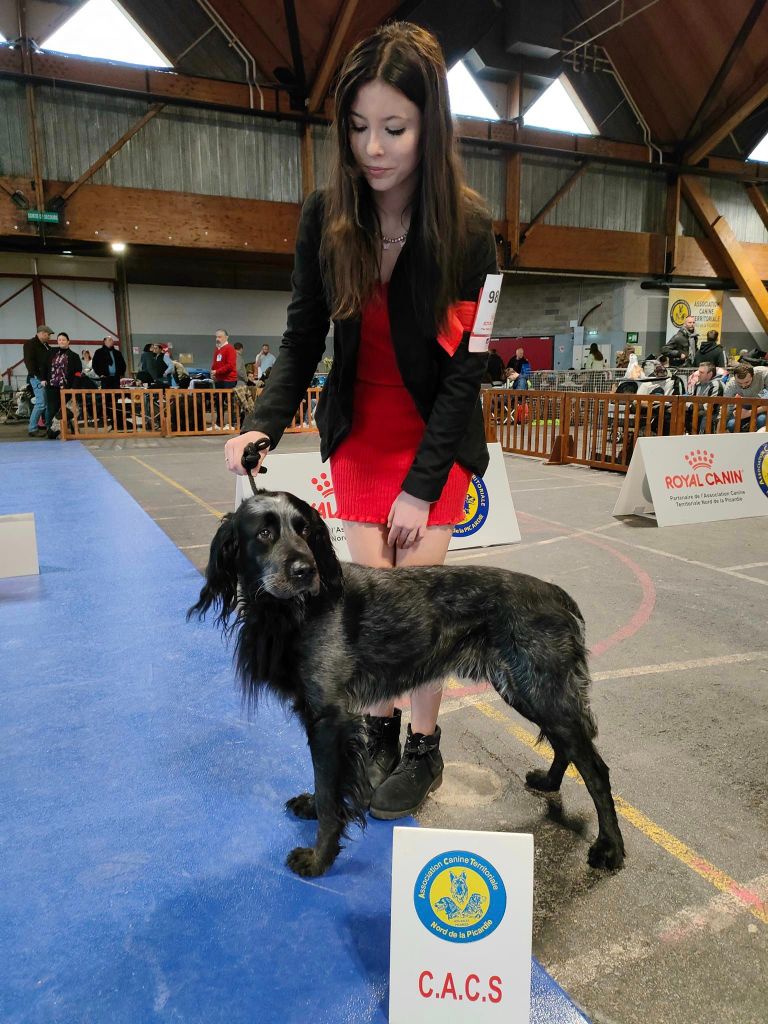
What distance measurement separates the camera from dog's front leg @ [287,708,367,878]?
5.41ft

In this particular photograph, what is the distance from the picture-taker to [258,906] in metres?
1.61

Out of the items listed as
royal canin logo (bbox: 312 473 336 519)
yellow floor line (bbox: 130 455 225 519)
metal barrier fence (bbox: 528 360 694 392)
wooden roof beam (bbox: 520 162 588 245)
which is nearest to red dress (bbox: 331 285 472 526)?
royal canin logo (bbox: 312 473 336 519)

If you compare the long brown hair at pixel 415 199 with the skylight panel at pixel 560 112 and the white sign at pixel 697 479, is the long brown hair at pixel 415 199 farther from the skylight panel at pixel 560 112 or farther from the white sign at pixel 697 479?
the skylight panel at pixel 560 112

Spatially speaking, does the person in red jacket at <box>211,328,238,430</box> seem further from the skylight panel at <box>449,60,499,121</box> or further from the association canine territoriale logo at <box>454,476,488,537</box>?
the association canine territoriale logo at <box>454,476,488,537</box>

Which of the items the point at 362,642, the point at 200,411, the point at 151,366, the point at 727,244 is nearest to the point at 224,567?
the point at 362,642

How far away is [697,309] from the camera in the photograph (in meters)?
21.4

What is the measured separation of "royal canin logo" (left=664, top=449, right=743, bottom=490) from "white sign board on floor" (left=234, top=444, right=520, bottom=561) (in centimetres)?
155

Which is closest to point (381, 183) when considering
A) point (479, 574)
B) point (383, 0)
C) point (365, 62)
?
point (365, 62)

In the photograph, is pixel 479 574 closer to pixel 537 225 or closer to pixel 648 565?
pixel 648 565

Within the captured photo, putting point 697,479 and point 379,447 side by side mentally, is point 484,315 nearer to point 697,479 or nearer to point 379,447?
point 379,447

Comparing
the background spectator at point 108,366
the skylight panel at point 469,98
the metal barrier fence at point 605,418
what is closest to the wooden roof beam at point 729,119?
the skylight panel at point 469,98

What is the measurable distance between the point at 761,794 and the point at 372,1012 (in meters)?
1.39

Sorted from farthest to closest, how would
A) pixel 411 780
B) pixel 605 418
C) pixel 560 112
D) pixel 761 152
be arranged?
1. pixel 761 152
2. pixel 560 112
3. pixel 605 418
4. pixel 411 780

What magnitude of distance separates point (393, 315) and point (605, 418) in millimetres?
7840
